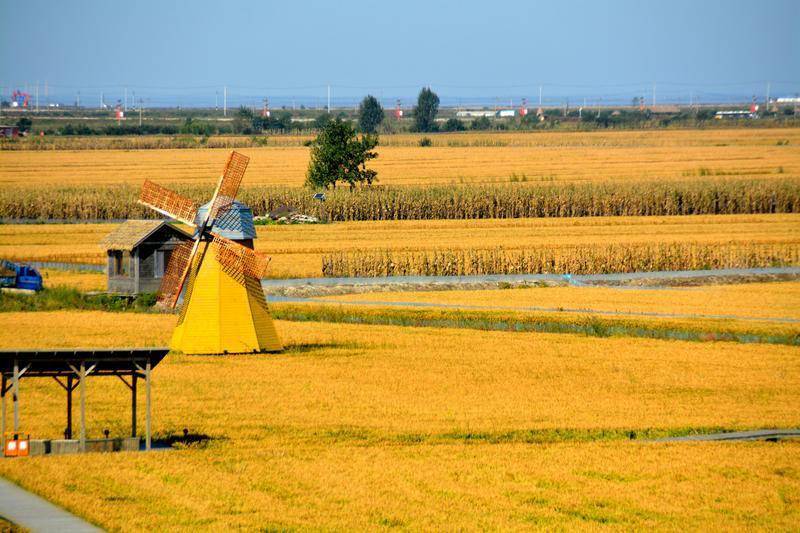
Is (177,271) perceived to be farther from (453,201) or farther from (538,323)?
(453,201)

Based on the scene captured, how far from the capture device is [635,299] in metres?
61.7

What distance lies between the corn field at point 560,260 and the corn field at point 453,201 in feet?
77.3

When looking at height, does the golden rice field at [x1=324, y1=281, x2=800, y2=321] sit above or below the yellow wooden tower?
below

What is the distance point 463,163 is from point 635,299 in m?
88.6

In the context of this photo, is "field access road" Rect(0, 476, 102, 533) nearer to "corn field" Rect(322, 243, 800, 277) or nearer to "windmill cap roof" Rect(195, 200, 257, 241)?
"windmill cap roof" Rect(195, 200, 257, 241)

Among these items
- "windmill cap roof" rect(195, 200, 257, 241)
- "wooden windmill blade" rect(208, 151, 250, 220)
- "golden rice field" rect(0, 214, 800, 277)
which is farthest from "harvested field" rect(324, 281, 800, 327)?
"wooden windmill blade" rect(208, 151, 250, 220)

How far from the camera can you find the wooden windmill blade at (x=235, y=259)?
4791 cm

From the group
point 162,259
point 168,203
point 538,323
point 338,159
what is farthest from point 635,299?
point 338,159

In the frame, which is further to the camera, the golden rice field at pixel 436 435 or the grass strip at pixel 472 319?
the grass strip at pixel 472 319

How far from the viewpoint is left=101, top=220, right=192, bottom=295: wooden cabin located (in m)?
60.2

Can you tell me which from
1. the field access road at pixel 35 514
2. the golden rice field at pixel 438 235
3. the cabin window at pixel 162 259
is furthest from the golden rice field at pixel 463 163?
the field access road at pixel 35 514

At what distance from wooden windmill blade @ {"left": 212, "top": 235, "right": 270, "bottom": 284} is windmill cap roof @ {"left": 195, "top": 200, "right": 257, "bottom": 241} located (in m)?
0.78

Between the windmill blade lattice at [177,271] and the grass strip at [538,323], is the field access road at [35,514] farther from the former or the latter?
the grass strip at [538,323]

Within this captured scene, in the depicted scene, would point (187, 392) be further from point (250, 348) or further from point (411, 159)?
point (411, 159)
